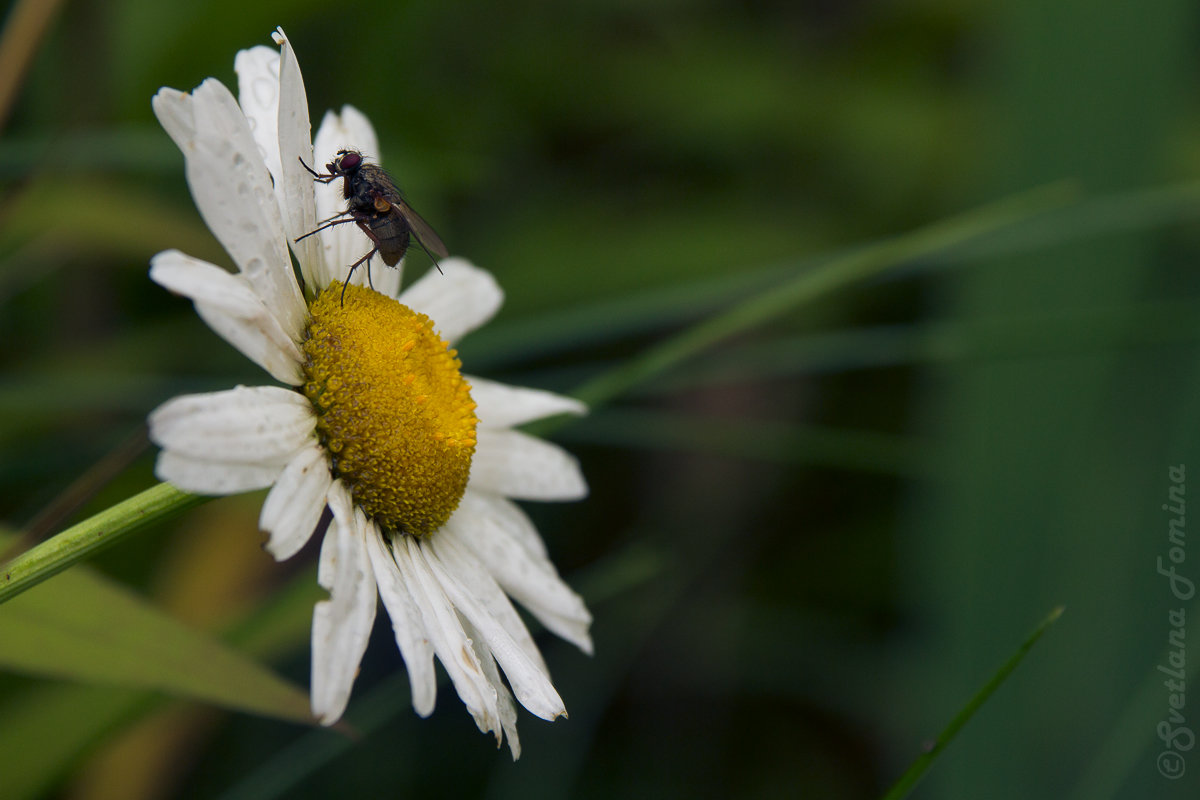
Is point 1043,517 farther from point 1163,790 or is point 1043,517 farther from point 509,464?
point 509,464

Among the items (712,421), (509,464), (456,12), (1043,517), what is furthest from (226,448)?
(456,12)

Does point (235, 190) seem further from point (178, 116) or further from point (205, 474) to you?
point (205, 474)

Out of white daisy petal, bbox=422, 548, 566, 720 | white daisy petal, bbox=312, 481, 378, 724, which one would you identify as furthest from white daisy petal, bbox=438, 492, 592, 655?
white daisy petal, bbox=312, 481, 378, 724

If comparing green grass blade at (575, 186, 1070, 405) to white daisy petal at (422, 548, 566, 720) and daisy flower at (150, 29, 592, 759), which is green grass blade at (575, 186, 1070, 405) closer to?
daisy flower at (150, 29, 592, 759)

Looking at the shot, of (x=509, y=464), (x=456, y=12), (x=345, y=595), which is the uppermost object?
(x=456, y=12)

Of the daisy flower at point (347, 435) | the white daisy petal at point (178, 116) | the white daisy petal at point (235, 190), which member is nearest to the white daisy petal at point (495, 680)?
the daisy flower at point (347, 435)

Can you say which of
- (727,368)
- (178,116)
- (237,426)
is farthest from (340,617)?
(727,368)
